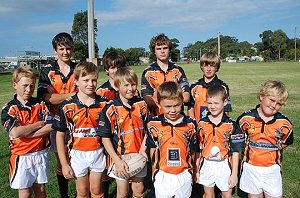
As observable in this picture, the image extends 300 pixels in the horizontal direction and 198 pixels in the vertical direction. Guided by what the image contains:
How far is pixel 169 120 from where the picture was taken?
3.67 meters

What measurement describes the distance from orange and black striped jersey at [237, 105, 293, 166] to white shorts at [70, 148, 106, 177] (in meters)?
1.80

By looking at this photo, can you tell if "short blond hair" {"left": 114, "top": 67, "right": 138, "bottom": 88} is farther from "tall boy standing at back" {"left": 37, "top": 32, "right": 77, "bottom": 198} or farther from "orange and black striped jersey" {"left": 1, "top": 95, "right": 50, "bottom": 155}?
"orange and black striped jersey" {"left": 1, "top": 95, "right": 50, "bottom": 155}

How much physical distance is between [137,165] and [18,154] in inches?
56.5

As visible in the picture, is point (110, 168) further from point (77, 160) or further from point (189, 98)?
point (189, 98)

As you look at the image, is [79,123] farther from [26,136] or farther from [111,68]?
[111,68]

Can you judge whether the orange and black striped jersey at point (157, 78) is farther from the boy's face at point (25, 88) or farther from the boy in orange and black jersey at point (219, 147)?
the boy's face at point (25, 88)

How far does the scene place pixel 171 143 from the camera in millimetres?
3596

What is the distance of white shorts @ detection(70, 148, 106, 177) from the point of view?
149 inches

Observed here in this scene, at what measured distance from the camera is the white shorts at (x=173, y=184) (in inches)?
139

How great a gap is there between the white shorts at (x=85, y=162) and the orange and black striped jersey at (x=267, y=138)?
5.91 ft

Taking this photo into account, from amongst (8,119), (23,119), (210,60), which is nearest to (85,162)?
(23,119)

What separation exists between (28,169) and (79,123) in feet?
2.70

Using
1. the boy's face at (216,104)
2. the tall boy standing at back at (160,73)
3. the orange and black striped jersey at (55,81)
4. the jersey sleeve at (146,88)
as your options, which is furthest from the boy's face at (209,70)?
the orange and black striped jersey at (55,81)

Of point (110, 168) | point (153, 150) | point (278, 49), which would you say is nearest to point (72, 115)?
point (110, 168)
